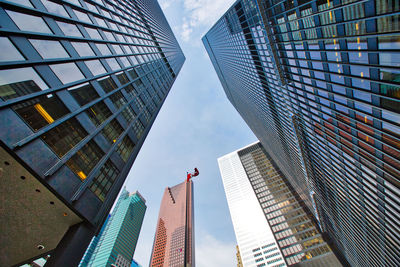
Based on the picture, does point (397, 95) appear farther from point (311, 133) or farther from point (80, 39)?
point (80, 39)

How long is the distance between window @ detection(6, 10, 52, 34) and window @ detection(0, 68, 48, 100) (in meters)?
2.94

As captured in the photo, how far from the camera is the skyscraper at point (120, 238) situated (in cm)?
11081

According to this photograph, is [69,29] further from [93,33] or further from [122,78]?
[122,78]

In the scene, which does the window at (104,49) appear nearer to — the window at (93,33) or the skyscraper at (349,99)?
the window at (93,33)

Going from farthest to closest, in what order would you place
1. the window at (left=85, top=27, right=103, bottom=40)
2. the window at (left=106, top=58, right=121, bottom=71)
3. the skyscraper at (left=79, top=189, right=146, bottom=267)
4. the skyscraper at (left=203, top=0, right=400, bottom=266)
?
the skyscraper at (left=79, top=189, right=146, bottom=267), the window at (left=106, top=58, right=121, bottom=71), the window at (left=85, top=27, right=103, bottom=40), the skyscraper at (left=203, top=0, right=400, bottom=266)

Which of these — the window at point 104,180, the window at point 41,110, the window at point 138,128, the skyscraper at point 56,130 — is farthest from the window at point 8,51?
the window at point 138,128

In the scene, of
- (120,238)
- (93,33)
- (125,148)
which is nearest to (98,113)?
(125,148)

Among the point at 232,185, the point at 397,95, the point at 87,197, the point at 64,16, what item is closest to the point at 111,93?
the point at 64,16

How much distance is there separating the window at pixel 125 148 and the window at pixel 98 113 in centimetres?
374

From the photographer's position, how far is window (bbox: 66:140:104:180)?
13841 mm

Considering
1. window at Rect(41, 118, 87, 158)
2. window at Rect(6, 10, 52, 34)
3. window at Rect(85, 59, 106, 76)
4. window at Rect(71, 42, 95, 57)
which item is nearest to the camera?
window at Rect(6, 10, 52, 34)

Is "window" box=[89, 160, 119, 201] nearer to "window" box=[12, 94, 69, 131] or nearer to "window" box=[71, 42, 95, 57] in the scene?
"window" box=[12, 94, 69, 131]

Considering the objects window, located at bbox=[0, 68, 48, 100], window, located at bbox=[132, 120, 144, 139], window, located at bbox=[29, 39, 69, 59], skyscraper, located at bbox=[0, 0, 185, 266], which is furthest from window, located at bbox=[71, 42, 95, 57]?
window, located at bbox=[132, 120, 144, 139]

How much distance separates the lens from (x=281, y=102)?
38625 mm
